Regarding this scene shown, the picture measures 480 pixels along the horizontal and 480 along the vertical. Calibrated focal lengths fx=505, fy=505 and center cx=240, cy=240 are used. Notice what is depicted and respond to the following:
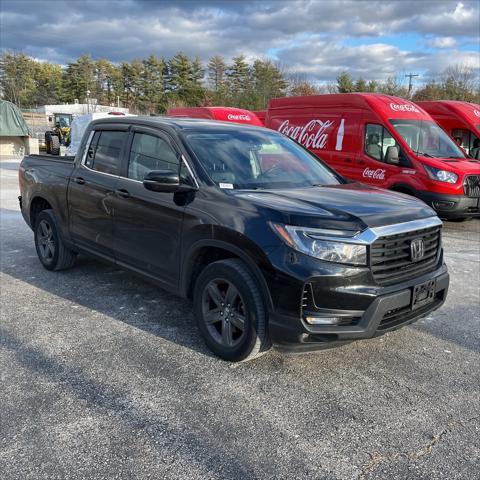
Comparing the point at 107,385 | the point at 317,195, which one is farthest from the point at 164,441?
the point at 317,195

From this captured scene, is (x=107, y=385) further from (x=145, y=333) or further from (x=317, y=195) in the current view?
(x=317, y=195)

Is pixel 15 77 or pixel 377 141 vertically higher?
pixel 15 77

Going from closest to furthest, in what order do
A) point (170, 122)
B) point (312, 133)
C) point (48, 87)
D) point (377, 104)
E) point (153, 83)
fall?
point (170, 122) < point (377, 104) < point (312, 133) < point (153, 83) < point (48, 87)

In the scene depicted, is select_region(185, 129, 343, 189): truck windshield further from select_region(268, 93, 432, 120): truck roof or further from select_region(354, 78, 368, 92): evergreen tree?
select_region(354, 78, 368, 92): evergreen tree

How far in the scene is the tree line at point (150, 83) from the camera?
45.2 meters

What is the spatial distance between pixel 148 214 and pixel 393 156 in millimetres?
6564

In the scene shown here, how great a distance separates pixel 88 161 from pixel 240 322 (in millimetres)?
2692

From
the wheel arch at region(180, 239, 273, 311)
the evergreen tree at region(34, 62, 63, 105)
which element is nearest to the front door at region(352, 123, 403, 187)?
the wheel arch at region(180, 239, 273, 311)

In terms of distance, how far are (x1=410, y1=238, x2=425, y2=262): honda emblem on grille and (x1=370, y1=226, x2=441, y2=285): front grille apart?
22 millimetres

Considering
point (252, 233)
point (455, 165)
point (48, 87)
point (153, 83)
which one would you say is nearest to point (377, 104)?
point (455, 165)

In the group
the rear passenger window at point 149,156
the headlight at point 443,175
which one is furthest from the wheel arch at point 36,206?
the headlight at point 443,175

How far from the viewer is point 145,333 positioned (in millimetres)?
4230

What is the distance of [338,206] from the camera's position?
137 inches

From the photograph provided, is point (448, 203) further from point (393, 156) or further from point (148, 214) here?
point (148, 214)
